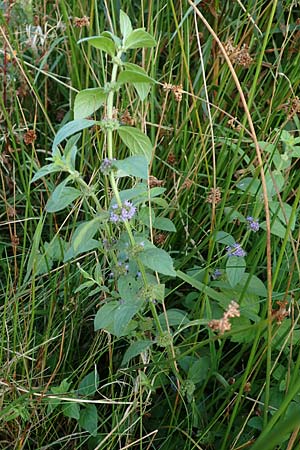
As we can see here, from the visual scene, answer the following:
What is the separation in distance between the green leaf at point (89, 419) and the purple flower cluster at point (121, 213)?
0.35m

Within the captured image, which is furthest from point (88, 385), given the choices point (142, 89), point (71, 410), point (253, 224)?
point (142, 89)

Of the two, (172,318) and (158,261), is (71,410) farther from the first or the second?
(158,261)

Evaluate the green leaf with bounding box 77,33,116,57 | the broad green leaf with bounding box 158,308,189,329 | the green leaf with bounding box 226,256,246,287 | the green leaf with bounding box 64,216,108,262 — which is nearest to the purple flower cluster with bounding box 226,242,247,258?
the green leaf with bounding box 226,256,246,287

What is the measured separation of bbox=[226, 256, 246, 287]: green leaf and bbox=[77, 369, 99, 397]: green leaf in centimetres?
25

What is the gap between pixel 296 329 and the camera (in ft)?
3.47

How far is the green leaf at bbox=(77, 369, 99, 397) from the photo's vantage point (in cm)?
103

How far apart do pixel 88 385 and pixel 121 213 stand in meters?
0.33

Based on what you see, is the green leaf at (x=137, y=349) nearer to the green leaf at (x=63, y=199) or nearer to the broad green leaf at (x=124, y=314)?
the broad green leaf at (x=124, y=314)

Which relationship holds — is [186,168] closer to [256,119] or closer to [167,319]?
[256,119]

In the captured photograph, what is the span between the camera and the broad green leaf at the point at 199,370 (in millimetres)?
1025

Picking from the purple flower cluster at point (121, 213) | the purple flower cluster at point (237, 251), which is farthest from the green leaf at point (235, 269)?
the purple flower cluster at point (121, 213)

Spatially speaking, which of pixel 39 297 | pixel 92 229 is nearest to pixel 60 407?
pixel 39 297

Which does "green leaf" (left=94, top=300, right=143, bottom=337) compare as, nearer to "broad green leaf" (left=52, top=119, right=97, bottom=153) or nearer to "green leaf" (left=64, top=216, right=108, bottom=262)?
"green leaf" (left=64, top=216, right=108, bottom=262)

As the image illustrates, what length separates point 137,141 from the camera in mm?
853
